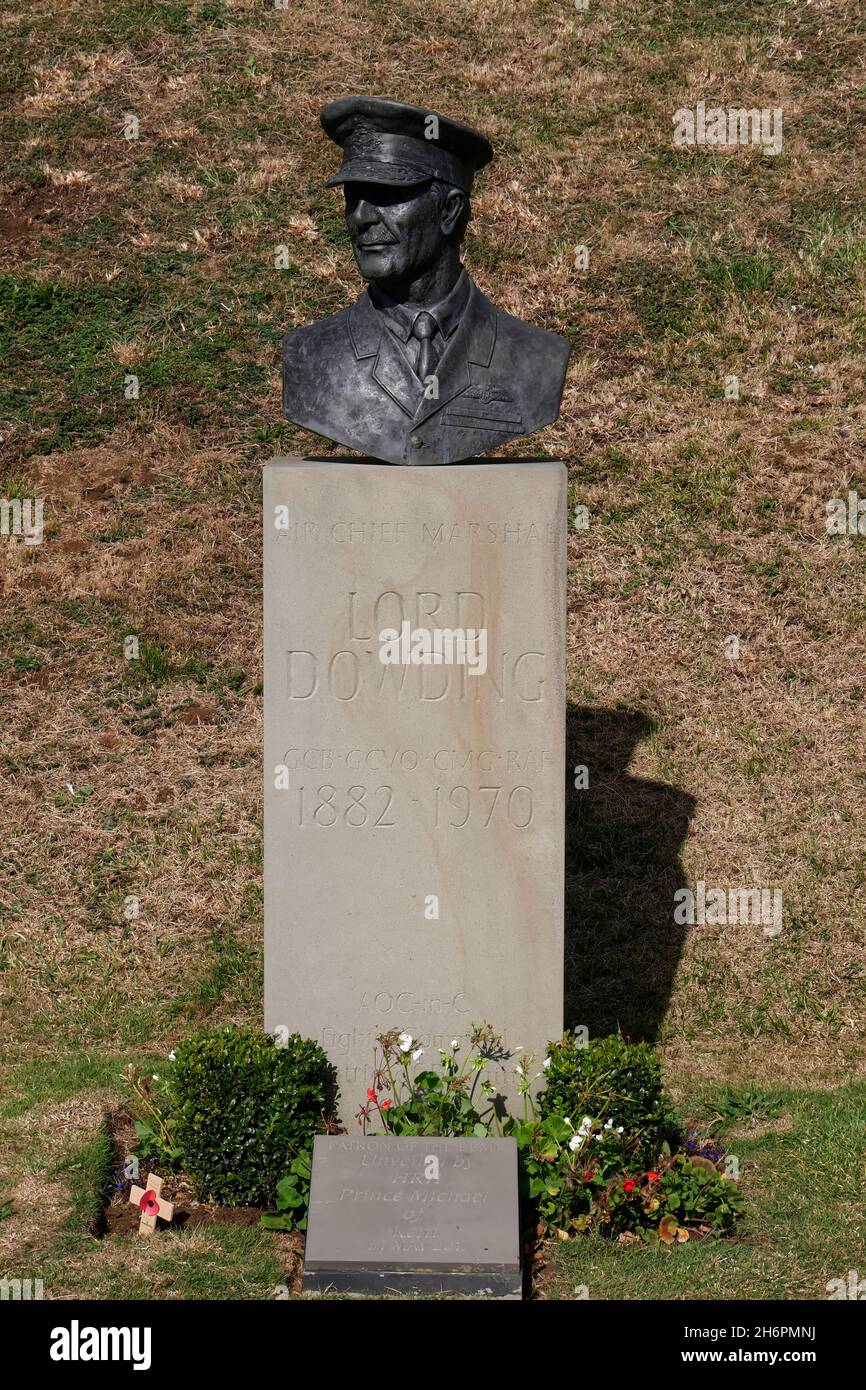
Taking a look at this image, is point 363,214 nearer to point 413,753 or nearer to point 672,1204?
point 413,753

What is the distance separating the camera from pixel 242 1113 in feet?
21.5

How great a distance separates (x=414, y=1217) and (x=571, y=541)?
544 cm

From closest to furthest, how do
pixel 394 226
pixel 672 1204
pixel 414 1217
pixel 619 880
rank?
pixel 414 1217 < pixel 672 1204 < pixel 394 226 < pixel 619 880

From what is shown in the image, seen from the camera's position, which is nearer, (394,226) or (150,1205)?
(150,1205)

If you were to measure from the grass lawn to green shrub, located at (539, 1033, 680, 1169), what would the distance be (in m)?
0.44

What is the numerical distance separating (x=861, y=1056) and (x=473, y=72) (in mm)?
8795

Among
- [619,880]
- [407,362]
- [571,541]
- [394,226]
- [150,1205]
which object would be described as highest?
[394,226]

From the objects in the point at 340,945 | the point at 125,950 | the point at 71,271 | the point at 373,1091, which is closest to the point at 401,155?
the point at 340,945

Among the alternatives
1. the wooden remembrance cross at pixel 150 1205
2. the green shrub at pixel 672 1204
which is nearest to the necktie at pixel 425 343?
the green shrub at pixel 672 1204

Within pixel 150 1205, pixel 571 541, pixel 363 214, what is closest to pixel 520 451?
pixel 571 541

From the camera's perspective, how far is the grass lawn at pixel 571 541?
26.4 ft

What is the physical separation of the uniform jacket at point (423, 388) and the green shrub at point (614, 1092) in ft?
7.44

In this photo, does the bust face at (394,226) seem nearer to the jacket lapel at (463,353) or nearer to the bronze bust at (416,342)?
the bronze bust at (416,342)

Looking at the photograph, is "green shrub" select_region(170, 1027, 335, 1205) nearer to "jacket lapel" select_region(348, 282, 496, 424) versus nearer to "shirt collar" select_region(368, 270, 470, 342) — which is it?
"jacket lapel" select_region(348, 282, 496, 424)
